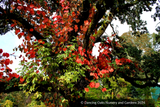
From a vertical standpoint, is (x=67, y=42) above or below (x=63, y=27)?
below

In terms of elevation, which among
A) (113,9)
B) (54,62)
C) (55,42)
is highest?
(113,9)

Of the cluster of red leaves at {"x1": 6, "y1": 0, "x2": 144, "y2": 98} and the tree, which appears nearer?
the tree

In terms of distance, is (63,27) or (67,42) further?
(63,27)

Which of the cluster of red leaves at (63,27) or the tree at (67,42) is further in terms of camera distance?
the cluster of red leaves at (63,27)

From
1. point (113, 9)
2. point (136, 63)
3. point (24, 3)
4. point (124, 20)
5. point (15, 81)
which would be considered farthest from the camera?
point (124, 20)

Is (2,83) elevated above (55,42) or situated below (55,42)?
below

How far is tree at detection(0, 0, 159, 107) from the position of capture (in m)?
3.59

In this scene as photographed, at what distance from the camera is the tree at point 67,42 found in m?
3.59

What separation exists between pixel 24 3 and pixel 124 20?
5716 mm

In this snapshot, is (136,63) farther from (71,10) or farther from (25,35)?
(25,35)

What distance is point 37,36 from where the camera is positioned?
436cm

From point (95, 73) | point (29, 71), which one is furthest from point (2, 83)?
point (95, 73)

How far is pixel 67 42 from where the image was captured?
4355mm

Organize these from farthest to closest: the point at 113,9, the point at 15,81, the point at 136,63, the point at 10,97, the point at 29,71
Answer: the point at 10,97 < the point at 136,63 < the point at 113,9 < the point at 15,81 < the point at 29,71
